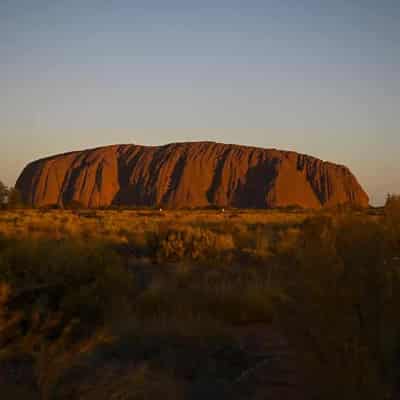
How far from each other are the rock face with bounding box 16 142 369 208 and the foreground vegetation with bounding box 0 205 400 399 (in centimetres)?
8881

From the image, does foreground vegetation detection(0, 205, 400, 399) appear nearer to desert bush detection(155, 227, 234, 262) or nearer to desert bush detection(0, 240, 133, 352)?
desert bush detection(0, 240, 133, 352)

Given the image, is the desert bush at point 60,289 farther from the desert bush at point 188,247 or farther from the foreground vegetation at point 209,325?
the desert bush at point 188,247

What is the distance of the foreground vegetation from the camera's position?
452cm

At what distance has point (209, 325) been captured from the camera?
23.4 feet

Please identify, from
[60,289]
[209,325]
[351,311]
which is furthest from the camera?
[60,289]

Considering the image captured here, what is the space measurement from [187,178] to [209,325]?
96703 millimetres

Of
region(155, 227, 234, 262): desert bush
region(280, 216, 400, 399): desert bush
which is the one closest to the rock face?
region(155, 227, 234, 262): desert bush

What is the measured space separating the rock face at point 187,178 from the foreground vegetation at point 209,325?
88809 mm

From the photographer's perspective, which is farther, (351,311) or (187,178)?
(187,178)

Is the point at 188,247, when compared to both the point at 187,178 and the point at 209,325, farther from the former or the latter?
the point at 187,178

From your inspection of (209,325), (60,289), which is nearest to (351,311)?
(209,325)

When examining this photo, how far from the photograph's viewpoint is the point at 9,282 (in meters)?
6.83

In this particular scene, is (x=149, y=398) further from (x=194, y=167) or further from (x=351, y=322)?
(x=194, y=167)

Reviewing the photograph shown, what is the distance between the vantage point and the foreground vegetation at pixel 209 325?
178 inches
